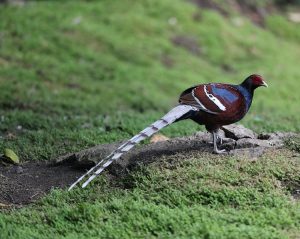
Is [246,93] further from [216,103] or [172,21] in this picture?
[172,21]

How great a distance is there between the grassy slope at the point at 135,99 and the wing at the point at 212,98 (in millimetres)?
526

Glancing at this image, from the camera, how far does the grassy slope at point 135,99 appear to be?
5.14 m

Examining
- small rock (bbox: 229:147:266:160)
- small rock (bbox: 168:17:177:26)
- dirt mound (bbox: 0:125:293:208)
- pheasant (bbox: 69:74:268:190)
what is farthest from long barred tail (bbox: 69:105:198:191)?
small rock (bbox: 168:17:177:26)

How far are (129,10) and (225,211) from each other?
12.9 m

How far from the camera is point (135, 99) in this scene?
41.7ft

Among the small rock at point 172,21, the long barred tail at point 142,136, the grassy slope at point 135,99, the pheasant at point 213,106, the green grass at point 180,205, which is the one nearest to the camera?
the green grass at point 180,205

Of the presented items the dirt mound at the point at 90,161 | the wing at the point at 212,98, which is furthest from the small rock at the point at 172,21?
the wing at the point at 212,98

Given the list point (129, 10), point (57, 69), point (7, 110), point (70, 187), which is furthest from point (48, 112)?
point (129, 10)

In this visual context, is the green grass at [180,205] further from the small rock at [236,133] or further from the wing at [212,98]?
the small rock at [236,133]

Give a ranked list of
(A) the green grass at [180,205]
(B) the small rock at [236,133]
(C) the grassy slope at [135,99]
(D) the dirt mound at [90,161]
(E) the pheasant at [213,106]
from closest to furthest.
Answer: (A) the green grass at [180,205], (C) the grassy slope at [135,99], (E) the pheasant at [213,106], (D) the dirt mound at [90,161], (B) the small rock at [236,133]

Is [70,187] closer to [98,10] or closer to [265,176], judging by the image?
[265,176]

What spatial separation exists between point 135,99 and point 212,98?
6747mm

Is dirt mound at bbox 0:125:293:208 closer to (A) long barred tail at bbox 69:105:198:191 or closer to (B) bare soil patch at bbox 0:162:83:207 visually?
(B) bare soil patch at bbox 0:162:83:207

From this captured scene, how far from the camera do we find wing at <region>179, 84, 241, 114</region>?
600 centimetres
